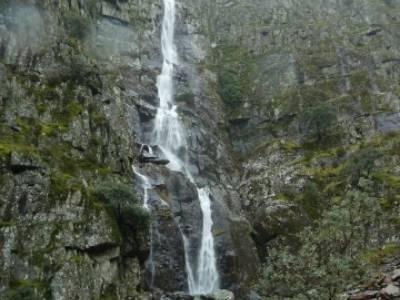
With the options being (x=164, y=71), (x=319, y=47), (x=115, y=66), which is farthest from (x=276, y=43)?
(x=115, y=66)

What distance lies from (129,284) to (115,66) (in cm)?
4477

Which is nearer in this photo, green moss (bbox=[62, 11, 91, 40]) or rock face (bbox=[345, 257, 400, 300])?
rock face (bbox=[345, 257, 400, 300])

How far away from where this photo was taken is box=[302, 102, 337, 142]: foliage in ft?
236

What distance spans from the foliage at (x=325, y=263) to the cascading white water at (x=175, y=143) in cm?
1133

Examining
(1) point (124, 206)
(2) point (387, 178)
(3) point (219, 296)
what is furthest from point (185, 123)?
(3) point (219, 296)

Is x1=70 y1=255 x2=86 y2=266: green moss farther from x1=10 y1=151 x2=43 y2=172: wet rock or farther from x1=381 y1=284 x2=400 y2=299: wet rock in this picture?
x1=381 y1=284 x2=400 y2=299: wet rock

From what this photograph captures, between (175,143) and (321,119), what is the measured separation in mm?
21419

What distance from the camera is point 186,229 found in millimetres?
53188

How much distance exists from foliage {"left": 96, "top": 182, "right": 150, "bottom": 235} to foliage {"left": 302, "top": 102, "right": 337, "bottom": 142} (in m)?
38.0

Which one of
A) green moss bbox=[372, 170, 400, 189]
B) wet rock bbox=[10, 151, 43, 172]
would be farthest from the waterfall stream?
green moss bbox=[372, 170, 400, 189]

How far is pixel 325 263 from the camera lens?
3228 centimetres

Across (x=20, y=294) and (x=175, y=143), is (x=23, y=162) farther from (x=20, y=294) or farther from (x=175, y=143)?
(x=175, y=143)

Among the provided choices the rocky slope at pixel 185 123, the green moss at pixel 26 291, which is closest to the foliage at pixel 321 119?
the rocky slope at pixel 185 123

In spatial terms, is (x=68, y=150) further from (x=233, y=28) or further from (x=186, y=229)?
(x=233, y=28)
